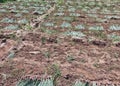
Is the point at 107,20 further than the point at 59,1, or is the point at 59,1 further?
the point at 59,1

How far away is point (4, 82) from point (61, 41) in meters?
2.17

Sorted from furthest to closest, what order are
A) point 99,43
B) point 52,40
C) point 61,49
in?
point 52,40, point 99,43, point 61,49

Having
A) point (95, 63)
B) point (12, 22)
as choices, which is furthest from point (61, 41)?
point (12, 22)

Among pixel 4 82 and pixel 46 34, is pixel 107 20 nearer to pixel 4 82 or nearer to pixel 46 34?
pixel 46 34

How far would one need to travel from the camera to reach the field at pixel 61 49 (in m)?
4.51

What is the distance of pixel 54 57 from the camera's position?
5301mm

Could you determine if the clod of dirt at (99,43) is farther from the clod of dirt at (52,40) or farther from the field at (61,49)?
the clod of dirt at (52,40)

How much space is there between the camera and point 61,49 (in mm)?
5750

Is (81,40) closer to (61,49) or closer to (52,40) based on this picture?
(52,40)

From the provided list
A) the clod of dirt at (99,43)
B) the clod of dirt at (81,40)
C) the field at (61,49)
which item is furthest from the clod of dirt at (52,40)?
the clod of dirt at (99,43)

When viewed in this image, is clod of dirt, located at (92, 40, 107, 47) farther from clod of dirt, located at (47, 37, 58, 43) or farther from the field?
clod of dirt, located at (47, 37, 58, 43)

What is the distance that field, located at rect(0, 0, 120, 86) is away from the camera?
4.51 metres

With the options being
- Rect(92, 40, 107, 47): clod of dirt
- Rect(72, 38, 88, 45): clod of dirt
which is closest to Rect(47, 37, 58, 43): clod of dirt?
Rect(72, 38, 88, 45): clod of dirt

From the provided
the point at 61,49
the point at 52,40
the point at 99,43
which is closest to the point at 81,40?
the point at 99,43
